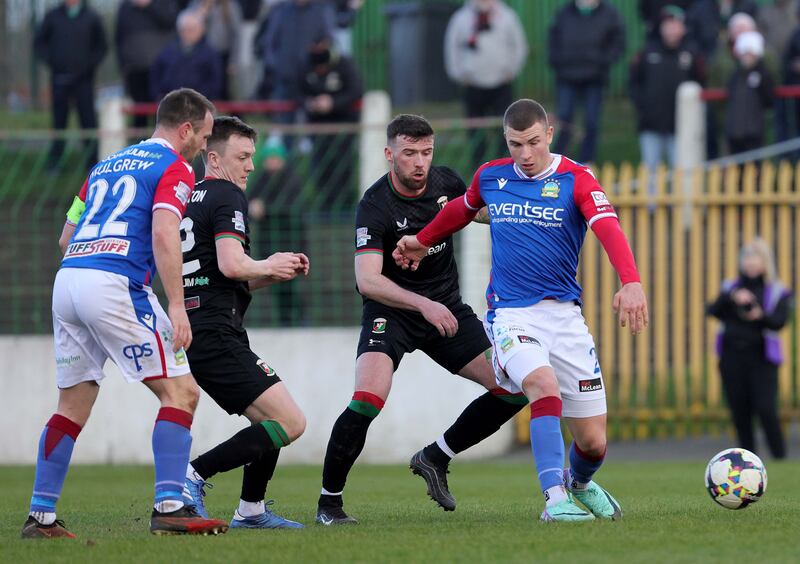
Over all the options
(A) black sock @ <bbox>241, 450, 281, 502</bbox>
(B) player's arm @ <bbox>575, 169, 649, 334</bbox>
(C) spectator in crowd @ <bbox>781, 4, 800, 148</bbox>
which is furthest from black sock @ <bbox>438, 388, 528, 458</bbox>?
(C) spectator in crowd @ <bbox>781, 4, 800, 148</bbox>

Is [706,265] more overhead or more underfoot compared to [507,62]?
more underfoot

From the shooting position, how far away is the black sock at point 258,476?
303 inches

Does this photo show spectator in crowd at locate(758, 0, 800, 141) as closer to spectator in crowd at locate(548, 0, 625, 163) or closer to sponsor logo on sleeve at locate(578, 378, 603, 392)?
spectator in crowd at locate(548, 0, 625, 163)

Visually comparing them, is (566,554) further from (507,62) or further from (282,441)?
(507,62)

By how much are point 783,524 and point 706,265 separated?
26.7 feet

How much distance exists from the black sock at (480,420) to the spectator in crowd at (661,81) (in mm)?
8992

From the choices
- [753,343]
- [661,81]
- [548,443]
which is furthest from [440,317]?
[661,81]

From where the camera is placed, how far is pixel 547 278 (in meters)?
7.55

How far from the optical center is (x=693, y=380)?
14547mm

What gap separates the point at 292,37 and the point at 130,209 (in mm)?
10008

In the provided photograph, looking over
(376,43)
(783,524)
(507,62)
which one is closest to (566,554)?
(783,524)

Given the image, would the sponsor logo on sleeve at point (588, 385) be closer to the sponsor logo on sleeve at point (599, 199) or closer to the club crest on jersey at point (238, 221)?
the sponsor logo on sleeve at point (599, 199)

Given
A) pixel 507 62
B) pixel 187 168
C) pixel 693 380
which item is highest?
pixel 507 62

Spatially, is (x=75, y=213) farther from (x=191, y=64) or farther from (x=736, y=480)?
(x=191, y=64)
